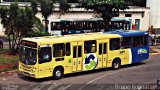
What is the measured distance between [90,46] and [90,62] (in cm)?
112

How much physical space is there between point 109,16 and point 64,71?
19.7 meters

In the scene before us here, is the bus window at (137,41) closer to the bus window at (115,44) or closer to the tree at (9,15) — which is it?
the bus window at (115,44)

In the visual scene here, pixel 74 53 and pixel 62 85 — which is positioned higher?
pixel 74 53

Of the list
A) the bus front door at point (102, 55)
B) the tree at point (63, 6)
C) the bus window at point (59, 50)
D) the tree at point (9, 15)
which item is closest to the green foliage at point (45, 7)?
the tree at point (63, 6)

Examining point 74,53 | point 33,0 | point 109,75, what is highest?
point 33,0

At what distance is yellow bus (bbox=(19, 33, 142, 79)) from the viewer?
947 inches

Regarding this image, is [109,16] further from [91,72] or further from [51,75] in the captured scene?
[51,75]

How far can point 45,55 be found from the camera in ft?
79.5

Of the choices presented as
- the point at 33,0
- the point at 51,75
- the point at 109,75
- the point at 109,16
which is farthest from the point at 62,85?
the point at 33,0

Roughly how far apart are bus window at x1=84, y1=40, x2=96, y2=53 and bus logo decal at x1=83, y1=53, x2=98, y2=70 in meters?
0.29

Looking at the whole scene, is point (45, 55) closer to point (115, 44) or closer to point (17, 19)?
point (115, 44)

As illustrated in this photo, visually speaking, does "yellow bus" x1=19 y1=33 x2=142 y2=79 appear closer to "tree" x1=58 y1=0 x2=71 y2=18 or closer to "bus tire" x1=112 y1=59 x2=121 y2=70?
"bus tire" x1=112 y1=59 x2=121 y2=70

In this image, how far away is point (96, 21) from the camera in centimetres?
5209

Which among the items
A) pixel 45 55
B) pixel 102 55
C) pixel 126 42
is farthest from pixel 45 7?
pixel 45 55
